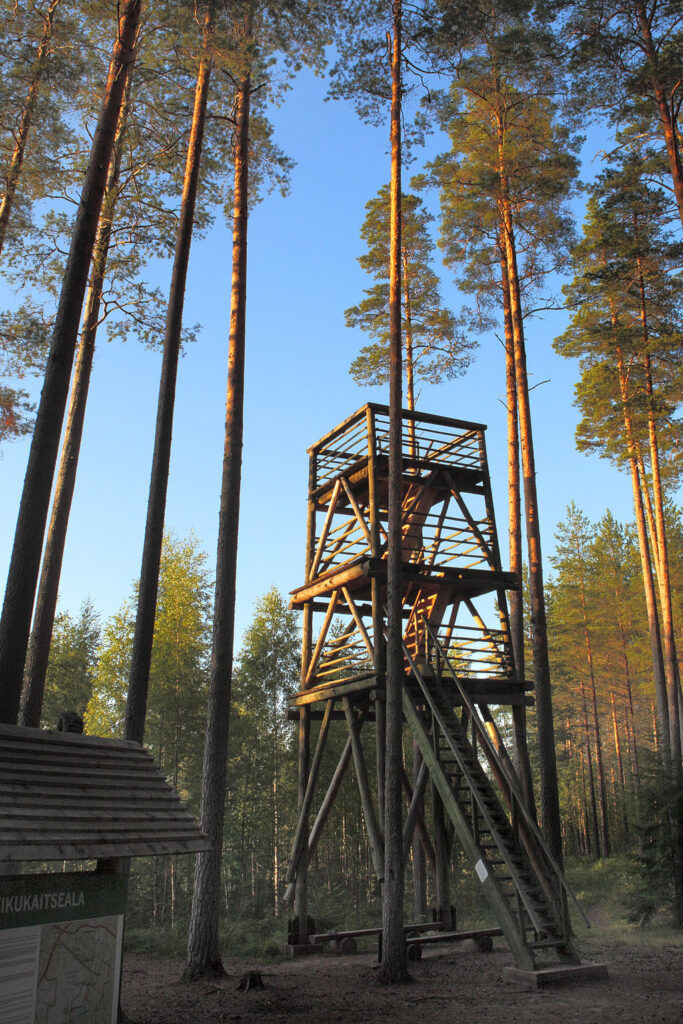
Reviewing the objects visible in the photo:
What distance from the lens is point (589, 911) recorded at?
20812 mm

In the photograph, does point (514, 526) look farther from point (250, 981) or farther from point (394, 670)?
point (250, 981)

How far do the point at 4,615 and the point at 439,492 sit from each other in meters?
10.0

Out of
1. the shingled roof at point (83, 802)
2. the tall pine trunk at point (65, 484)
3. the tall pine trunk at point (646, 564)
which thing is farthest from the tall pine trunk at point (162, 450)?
the tall pine trunk at point (646, 564)

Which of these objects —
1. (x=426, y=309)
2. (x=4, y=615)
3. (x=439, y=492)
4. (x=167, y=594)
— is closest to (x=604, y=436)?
(x=426, y=309)

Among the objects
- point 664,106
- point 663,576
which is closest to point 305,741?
point 663,576

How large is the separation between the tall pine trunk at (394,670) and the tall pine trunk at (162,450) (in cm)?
335

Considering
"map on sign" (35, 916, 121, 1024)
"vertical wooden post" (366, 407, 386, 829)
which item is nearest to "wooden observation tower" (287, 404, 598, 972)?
"vertical wooden post" (366, 407, 386, 829)

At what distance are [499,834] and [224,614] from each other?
5.17 metres

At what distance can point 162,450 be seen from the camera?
36.0ft

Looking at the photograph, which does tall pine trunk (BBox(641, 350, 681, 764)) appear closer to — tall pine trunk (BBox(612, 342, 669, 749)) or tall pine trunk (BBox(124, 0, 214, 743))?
tall pine trunk (BBox(612, 342, 669, 749))

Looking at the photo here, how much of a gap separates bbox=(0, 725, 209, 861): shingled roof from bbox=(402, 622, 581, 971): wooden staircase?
4877 mm

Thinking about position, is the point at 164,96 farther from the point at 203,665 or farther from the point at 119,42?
the point at 203,665

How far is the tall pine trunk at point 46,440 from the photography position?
25.7ft

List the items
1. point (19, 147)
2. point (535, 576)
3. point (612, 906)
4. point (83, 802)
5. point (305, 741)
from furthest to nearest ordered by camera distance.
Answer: point (612, 906) → point (19, 147) → point (305, 741) → point (535, 576) → point (83, 802)
